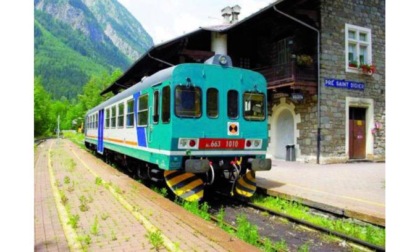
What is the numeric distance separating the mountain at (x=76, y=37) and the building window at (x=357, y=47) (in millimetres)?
9363

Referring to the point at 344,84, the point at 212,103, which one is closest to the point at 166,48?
the point at 344,84

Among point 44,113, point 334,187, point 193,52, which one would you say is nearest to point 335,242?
point 334,187

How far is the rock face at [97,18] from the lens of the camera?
4.94 m

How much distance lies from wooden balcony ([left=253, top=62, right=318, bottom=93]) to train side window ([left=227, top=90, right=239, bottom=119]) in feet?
21.0

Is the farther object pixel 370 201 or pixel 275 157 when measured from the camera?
pixel 275 157

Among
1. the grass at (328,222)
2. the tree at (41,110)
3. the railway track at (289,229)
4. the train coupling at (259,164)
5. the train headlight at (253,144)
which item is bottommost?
the railway track at (289,229)

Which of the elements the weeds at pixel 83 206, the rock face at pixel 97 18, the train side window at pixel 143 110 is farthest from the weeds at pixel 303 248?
the train side window at pixel 143 110

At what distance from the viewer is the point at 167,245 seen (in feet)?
12.8

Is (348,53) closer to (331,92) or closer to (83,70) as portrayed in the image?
(331,92)

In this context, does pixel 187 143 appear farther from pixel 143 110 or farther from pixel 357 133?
pixel 357 133

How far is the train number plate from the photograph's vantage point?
6.55 meters

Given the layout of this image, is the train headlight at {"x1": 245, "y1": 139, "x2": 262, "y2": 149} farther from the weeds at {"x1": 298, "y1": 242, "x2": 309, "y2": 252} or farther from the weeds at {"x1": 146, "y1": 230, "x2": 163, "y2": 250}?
the weeds at {"x1": 146, "y1": 230, "x2": 163, "y2": 250}

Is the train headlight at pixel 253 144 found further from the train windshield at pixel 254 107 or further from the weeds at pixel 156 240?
the weeds at pixel 156 240

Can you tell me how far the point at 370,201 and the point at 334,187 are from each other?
1.70 meters
